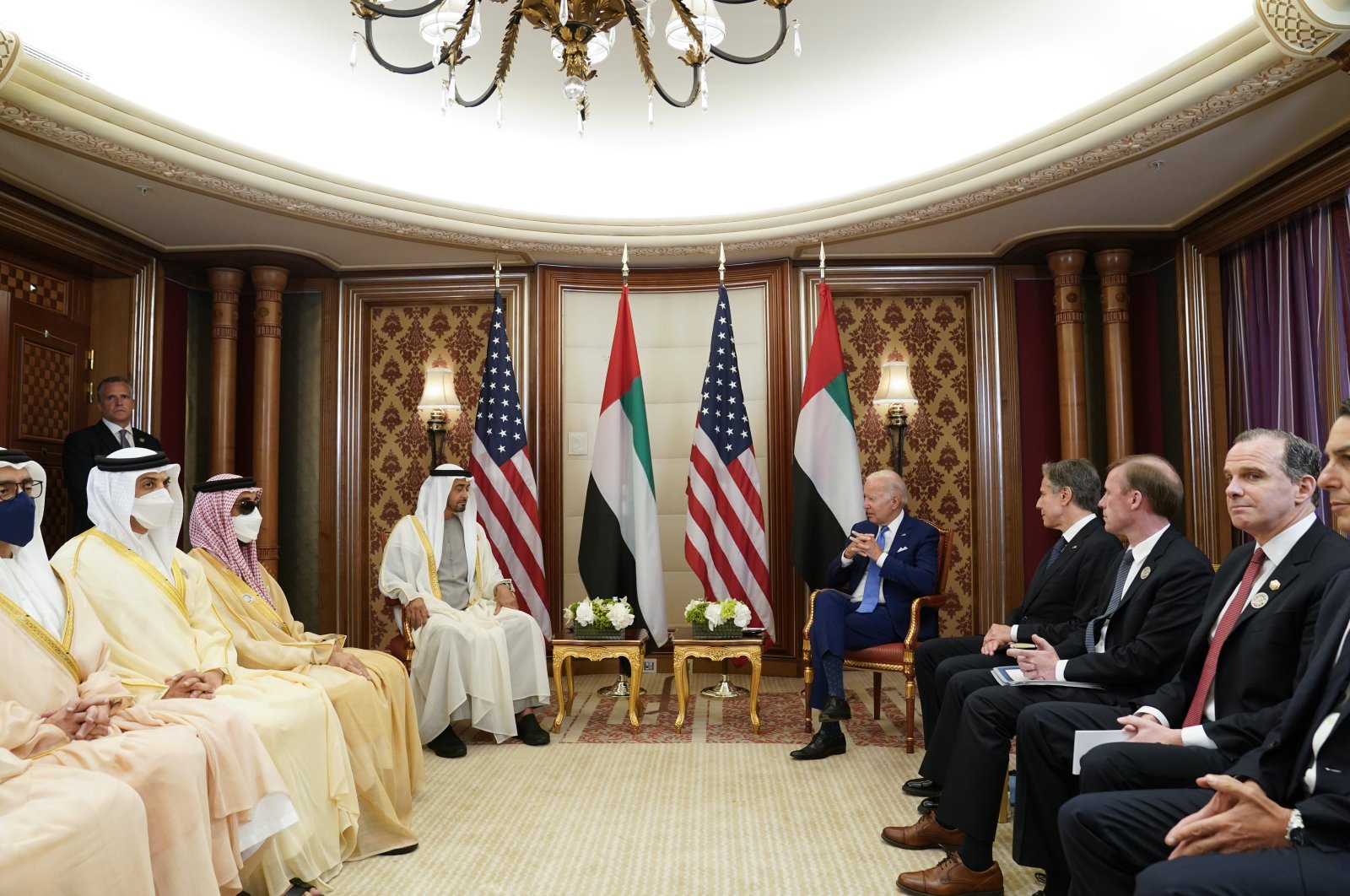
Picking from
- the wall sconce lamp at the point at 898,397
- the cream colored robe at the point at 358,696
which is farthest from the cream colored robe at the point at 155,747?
the wall sconce lamp at the point at 898,397

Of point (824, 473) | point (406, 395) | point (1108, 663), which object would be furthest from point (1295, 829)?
point (406, 395)

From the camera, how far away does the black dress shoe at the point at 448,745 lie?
4566mm

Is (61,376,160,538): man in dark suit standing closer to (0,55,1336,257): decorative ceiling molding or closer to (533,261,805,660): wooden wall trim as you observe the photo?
(0,55,1336,257): decorative ceiling molding

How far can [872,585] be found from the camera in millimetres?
4957

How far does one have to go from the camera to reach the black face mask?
2545 mm

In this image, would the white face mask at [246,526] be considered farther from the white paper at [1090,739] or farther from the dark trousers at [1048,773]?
the white paper at [1090,739]

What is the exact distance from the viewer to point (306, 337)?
691cm

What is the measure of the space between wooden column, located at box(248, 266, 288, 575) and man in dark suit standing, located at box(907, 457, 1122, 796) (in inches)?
188

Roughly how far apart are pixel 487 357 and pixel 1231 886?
5.37m

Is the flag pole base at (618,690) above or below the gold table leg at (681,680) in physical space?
below

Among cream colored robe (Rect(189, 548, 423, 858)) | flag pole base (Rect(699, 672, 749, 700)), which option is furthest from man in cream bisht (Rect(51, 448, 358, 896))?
flag pole base (Rect(699, 672, 749, 700))

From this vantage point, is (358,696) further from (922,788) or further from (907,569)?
(907,569)

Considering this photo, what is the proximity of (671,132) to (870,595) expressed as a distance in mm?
3158

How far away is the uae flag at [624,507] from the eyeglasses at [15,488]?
11.8ft
